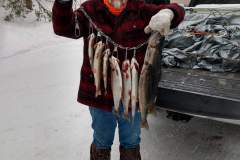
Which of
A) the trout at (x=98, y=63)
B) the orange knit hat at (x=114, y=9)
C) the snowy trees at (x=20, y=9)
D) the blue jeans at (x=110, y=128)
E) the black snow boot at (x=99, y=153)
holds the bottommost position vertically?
the snowy trees at (x=20, y=9)

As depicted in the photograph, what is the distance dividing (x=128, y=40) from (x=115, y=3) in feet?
0.97

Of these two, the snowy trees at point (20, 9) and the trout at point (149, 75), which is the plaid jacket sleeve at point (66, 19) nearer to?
the trout at point (149, 75)

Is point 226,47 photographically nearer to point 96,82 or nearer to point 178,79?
point 178,79

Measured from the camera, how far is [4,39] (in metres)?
10.5

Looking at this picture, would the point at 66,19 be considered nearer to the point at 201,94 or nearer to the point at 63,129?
the point at 201,94

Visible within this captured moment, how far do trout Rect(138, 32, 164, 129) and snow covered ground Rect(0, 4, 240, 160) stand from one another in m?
1.26

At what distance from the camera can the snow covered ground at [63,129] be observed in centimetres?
398

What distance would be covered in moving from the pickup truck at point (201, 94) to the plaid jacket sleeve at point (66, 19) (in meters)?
1.07

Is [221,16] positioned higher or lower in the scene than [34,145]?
higher

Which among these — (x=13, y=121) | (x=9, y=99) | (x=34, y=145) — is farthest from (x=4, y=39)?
(x=34, y=145)

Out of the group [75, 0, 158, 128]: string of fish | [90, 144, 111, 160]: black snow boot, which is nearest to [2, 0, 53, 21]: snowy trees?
[90, 144, 111, 160]: black snow boot

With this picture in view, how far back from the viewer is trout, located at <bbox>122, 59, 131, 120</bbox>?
2.71 m

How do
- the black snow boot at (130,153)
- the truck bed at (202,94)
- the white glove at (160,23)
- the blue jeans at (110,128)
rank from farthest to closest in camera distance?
the truck bed at (202,94) → the black snow boot at (130,153) → the blue jeans at (110,128) → the white glove at (160,23)

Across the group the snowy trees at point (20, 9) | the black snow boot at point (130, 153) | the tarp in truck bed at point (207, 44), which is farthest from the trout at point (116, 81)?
the snowy trees at point (20, 9)
